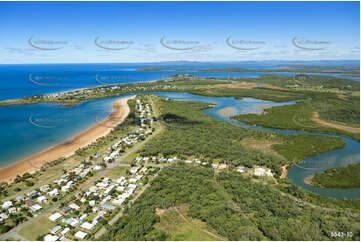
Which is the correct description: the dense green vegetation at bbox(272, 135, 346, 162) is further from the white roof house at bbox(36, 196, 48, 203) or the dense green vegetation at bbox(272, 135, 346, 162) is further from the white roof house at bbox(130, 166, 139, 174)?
the white roof house at bbox(36, 196, 48, 203)

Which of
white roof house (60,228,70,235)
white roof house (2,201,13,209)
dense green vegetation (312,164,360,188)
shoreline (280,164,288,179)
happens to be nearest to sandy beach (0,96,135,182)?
white roof house (2,201,13,209)

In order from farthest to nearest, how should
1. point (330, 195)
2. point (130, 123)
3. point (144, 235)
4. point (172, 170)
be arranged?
point (130, 123)
point (172, 170)
point (330, 195)
point (144, 235)

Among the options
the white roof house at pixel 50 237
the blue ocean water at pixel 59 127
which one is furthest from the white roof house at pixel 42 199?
the blue ocean water at pixel 59 127

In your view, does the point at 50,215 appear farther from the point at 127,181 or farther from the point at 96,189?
the point at 127,181

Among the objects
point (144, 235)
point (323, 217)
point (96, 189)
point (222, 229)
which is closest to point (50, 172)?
point (96, 189)

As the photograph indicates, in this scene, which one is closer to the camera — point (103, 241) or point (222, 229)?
point (103, 241)

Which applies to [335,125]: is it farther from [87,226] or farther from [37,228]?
[37,228]

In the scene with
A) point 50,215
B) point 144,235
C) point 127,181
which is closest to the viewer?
point 144,235
